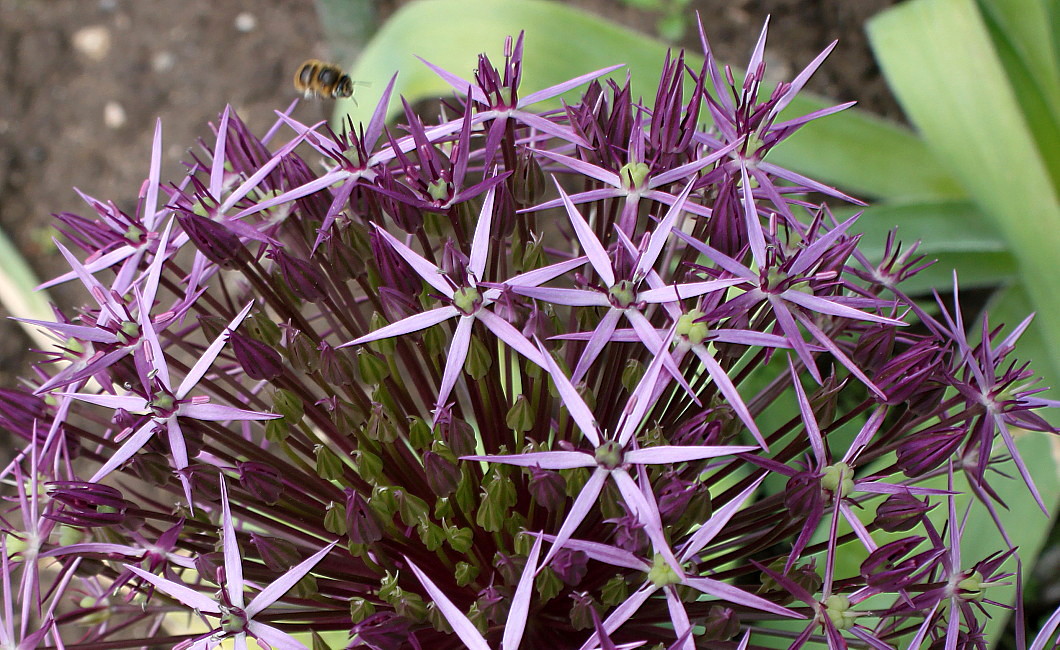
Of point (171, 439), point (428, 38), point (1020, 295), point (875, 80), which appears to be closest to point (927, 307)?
point (1020, 295)

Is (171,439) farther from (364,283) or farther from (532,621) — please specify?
(532,621)

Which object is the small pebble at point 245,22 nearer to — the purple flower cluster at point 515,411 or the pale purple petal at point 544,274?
the purple flower cluster at point 515,411

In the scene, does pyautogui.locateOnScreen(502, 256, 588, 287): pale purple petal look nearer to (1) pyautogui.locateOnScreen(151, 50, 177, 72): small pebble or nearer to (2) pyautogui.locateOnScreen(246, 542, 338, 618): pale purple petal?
(2) pyautogui.locateOnScreen(246, 542, 338, 618): pale purple petal

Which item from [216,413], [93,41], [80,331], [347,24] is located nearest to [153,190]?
[80,331]

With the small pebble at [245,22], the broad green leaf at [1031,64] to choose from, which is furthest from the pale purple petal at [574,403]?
the small pebble at [245,22]

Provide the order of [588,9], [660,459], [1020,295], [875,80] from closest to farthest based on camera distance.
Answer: [660,459] → [1020,295] → [875,80] → [588,9]

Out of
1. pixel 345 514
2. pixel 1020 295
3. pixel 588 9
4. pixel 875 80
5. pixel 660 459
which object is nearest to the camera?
pixel 660 459

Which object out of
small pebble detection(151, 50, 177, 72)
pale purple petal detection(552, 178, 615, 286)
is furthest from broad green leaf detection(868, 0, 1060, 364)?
small pebble detection(151, 50, 177, 72)
